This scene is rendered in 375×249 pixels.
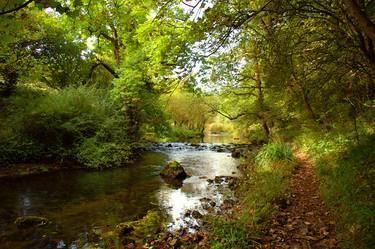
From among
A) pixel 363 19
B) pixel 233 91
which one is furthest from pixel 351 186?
pixel 233 91

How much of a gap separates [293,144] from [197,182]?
6.70 meters

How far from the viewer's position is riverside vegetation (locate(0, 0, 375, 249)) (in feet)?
14.1

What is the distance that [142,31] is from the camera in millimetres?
4969

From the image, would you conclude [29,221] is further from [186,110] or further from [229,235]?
[186,110]

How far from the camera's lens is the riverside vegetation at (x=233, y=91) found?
4.30 metres

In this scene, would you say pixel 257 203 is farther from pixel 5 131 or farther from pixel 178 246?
pixel 5 131

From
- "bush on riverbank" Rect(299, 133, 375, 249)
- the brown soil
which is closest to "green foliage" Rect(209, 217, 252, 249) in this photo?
the brown soil

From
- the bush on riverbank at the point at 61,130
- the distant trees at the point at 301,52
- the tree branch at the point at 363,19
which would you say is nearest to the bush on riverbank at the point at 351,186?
the distant trees at the point at 301,52

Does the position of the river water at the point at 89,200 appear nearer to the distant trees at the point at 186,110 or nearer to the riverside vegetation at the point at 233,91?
the riverside vegetation at the point at 233,91

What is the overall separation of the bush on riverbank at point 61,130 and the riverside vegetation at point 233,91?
7 cm

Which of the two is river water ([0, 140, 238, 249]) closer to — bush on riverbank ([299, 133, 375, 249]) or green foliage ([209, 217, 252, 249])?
green foliage ([209, 217, 252, 249])

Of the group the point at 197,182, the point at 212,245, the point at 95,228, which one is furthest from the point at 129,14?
the point at 197,182

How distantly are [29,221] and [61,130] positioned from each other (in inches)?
345

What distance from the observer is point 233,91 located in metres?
18.8
